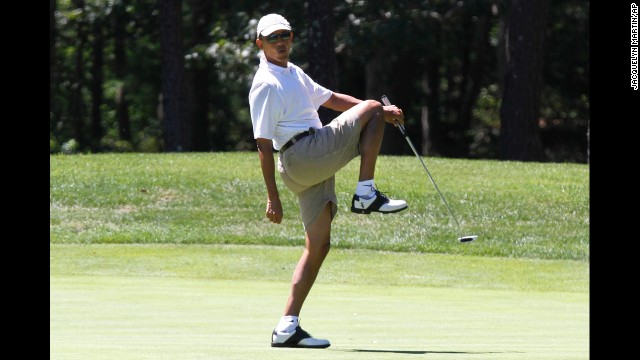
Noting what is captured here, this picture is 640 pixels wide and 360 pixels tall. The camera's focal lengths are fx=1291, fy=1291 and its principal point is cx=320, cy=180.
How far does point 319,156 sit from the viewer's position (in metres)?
6.93

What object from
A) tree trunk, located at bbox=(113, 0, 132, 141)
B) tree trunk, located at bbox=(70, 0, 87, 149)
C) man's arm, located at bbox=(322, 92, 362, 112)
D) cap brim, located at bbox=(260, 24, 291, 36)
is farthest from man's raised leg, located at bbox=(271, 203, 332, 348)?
tree trunk, located at bbox=(70, 0, 87, 149)

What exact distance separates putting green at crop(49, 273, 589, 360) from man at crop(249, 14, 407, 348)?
63 centimetres

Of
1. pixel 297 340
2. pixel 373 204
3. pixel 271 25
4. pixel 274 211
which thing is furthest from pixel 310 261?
pixel 271 25

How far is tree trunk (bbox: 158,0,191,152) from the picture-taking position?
29109 millimetres

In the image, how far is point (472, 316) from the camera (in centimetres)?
845

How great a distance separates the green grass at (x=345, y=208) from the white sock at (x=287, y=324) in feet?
28.6

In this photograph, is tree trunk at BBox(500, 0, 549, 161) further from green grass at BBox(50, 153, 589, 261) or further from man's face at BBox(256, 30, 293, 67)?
man's face at BBox(256, 30, 293, 67)

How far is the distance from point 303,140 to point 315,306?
8.06ft

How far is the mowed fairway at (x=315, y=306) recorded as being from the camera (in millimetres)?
6371

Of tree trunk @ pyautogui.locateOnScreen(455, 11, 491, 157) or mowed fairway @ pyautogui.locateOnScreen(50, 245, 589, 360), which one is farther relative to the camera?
tree trunk @ pyautogui.locateOnScreen(455, 11, 491, 157)

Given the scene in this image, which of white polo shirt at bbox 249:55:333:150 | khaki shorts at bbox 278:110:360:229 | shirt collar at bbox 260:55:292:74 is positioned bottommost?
khaki shorts at bbox 278:110:360:229

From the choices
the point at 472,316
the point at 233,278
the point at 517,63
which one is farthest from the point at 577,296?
the point at 517,63

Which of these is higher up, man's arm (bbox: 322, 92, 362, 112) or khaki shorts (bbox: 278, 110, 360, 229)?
man's arm (bbox: 322, 92, 362, 112)

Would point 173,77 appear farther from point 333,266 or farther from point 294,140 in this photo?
point 294,140
